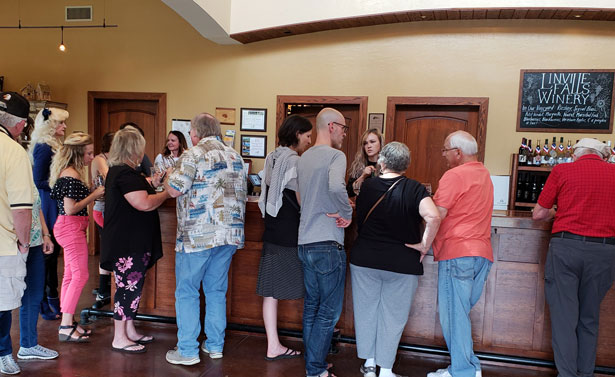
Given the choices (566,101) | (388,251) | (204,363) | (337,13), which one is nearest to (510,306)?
(388,251)

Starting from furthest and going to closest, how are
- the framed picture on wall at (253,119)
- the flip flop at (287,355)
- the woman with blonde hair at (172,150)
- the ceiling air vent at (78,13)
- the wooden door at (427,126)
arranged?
the ceiling air vent at (78,13)
the framed picture on wall at (253,119)
the wooden door at (427,126)
the woman with blonde hair at (172,150)
the flip flop at (287,355)

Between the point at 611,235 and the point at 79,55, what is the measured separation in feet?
20.6

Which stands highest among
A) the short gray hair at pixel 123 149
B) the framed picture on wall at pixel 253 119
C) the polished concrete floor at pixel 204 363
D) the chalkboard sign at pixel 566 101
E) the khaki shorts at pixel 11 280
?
the chalkboard sign at pixel 566 101

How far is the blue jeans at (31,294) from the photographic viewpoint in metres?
2.89

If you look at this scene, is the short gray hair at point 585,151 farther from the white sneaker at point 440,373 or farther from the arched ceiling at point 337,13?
the arched ceiling at point 337,13

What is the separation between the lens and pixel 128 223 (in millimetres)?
2984

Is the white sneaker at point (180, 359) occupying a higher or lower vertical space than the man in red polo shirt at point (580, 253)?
lower

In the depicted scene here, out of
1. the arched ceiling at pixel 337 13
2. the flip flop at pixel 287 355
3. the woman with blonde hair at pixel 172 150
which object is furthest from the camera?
the woman with blonde hair at pixel 172 150

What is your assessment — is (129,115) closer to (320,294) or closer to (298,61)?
(298,61)

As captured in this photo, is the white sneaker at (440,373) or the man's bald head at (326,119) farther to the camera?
the white sneaker at (440,373)

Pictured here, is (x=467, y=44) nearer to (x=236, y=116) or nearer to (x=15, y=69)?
(x=236, y=116)

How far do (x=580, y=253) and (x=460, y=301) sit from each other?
745mm

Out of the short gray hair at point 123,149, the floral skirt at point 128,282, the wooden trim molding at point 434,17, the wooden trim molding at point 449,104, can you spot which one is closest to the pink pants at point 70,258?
the floral skirt at point 128,282

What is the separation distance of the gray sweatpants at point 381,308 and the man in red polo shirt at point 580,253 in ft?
2.91
